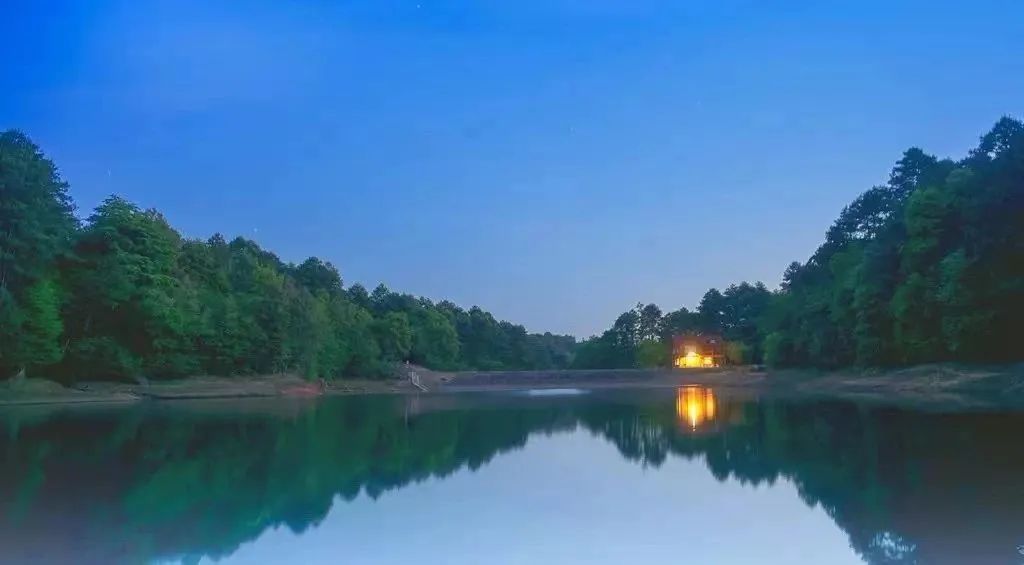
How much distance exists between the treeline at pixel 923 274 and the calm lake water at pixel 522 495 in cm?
2074

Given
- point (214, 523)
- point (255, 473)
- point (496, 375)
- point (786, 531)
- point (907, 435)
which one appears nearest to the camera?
point (786, 531)

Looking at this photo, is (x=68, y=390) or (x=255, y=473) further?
(x=68, y=390)

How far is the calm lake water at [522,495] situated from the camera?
30.8 ft

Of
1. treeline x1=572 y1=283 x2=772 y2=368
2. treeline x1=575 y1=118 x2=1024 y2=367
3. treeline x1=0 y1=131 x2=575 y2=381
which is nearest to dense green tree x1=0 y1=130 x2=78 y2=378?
treeline x1=0 y1=131 x2=575 y2=381

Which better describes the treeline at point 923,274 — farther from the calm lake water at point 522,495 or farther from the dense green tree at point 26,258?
the dense green tree at point 26,258

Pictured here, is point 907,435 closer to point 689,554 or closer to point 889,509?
point 889,509

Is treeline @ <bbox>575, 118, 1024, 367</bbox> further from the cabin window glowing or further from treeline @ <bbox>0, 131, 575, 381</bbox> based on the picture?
treeline @ <bbox>0, 131, 575, 381</bbox>

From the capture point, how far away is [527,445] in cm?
2180

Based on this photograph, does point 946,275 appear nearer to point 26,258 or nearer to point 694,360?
point 26,258

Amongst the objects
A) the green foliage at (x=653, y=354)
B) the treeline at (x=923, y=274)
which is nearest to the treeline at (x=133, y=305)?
the treeline at (x=923, y=274)

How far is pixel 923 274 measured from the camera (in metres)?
49.2

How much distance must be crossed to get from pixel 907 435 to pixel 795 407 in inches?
648

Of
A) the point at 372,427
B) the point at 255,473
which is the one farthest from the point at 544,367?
the point at 255,473

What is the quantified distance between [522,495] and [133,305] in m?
44.7
